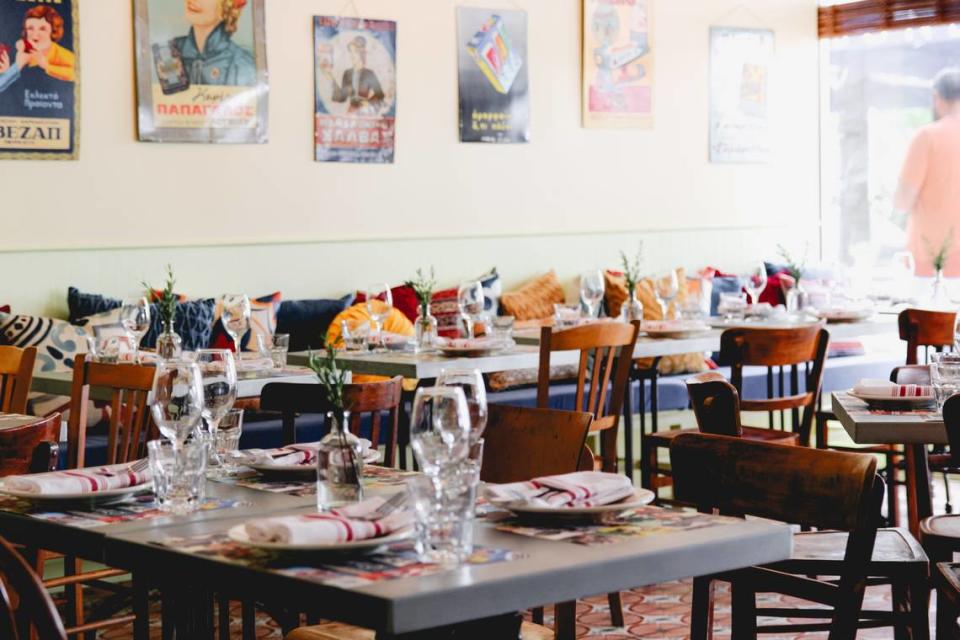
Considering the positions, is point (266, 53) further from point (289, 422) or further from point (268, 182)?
point (289, 422)

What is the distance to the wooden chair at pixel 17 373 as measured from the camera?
3746 mm

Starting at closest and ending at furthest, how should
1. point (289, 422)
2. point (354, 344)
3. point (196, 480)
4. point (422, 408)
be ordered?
point (422, 408), point (196, 480), point (289, 422), point (354, 344)

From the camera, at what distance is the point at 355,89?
6.73 metres

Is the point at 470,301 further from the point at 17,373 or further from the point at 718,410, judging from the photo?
the point at 718,410

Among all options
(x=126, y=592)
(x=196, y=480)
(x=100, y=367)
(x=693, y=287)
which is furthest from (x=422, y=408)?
(x=693, y=287)

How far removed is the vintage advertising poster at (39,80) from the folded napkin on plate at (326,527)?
4.23 metres

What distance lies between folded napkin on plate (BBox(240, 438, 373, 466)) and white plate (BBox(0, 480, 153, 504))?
0.30 metres

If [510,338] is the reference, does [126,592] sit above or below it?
below

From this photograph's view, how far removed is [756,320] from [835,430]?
1.74 m

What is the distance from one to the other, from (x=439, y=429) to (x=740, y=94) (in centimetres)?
667

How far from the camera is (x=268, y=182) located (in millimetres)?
6488

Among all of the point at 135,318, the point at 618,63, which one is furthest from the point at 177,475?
the point at 618,63

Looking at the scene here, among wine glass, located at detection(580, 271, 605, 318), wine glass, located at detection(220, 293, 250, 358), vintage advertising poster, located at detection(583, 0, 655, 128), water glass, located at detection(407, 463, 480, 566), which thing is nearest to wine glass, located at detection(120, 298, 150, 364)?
wine glass, located at detection(220, 293, 250, 358)

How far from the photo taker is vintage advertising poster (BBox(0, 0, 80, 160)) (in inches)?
224
